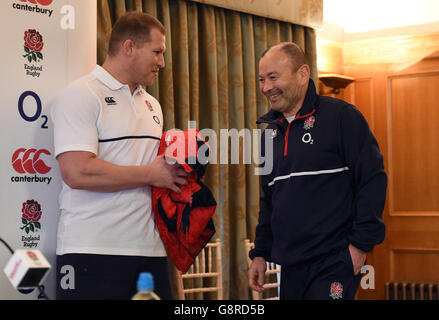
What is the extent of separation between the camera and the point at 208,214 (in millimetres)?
2250

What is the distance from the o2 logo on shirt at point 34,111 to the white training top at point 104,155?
0.10m

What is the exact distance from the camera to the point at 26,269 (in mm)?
1191

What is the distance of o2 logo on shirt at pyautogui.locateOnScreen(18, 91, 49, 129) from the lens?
2207 mm

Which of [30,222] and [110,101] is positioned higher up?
[110,101]

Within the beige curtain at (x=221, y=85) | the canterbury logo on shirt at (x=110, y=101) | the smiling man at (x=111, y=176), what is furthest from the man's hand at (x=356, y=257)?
the beige curtain at (x=221, y=85)

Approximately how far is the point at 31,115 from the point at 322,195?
44.8 inches

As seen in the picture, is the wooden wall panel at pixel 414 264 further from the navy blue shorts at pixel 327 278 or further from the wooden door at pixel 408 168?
the navy blue shorts at pixel 327 278

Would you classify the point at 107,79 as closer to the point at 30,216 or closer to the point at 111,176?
the point at 111,176

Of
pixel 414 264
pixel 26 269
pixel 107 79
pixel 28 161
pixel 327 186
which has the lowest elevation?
pixel 414 264

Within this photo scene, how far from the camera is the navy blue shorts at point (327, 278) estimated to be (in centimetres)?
224

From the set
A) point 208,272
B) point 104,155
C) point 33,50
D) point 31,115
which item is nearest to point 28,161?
point 31,115

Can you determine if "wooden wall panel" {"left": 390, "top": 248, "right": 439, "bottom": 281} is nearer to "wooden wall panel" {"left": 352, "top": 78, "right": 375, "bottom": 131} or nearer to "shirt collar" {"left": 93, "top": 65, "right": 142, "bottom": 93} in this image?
"wooden wall panel" {"left": 352, "top": 78, "right": 375, "bottom": 131}

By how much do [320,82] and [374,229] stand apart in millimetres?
3477
